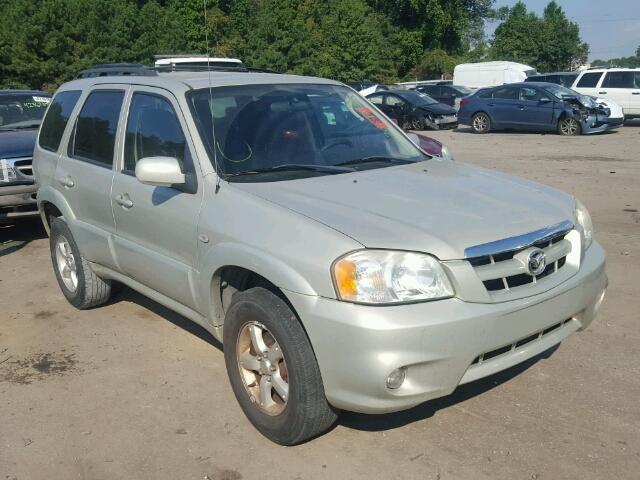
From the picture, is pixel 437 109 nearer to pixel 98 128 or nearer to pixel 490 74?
pixel 490 74

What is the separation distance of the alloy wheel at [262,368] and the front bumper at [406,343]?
1.13ft

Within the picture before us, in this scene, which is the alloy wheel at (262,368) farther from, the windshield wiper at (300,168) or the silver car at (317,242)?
the windshield wiper at (300,168)

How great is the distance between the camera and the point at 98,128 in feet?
16.1

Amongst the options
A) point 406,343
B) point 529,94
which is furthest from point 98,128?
point 529,94

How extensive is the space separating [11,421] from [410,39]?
59.2 m

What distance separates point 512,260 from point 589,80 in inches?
801

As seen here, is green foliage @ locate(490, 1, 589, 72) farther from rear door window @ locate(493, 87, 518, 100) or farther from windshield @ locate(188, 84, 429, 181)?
windshield @ locate(188, 84, 429, 181)

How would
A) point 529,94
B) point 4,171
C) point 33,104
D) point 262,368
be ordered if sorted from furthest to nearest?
point 529,94
point 33,104
point 4,171
point 262,368

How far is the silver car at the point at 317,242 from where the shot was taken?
297 centimetres

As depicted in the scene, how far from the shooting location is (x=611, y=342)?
178 inches

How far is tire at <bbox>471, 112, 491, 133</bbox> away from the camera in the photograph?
20.8 meters

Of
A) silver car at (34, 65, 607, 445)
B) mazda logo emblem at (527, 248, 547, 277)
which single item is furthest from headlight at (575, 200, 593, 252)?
mazda logo emblem at (527, 248, 547, 277)

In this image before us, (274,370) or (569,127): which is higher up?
(274,370)

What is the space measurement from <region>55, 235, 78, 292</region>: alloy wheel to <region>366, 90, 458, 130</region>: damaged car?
17.3 metres
